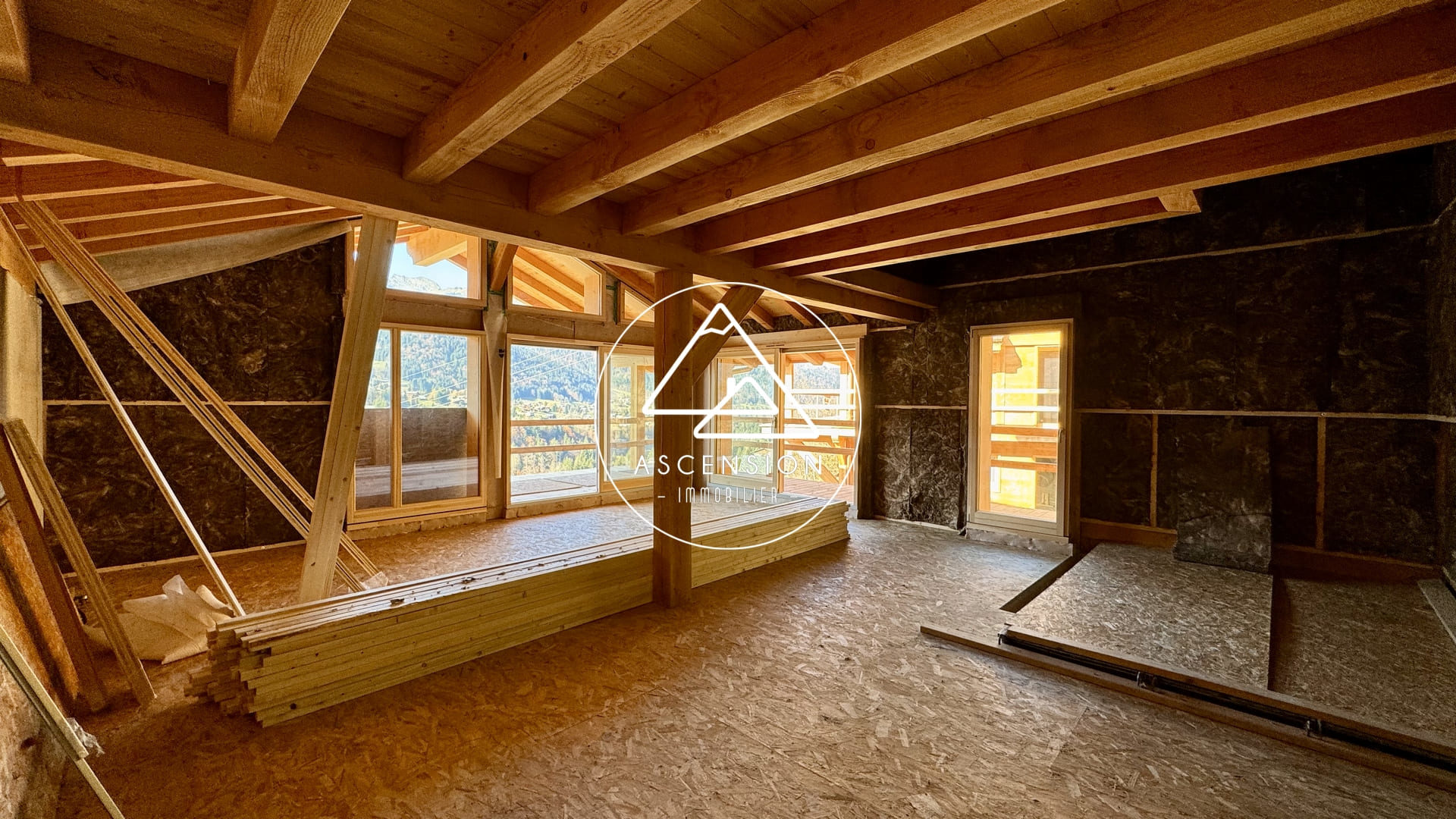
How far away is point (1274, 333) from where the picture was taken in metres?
4.52

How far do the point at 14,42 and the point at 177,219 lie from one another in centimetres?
266

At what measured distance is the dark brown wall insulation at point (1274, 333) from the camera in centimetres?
404

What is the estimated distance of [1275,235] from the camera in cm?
449

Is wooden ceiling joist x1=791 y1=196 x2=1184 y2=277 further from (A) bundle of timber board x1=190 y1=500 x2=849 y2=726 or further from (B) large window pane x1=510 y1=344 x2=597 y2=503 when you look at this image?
(B) large window pane x1=510 y1=344 x2=597 y2=503

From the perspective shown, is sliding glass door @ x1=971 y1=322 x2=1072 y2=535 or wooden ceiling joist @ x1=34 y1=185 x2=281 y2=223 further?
sliding glass door @ x1=971 y1=322 x2=1072 y2=535

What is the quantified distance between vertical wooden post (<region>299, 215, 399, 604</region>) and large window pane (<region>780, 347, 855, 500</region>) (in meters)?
4.77

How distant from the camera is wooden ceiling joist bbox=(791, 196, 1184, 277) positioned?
11.3 feet

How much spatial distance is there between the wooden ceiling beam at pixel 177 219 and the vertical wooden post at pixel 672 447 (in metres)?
2.24

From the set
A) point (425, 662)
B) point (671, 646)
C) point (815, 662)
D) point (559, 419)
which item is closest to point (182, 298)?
point (559, 419)

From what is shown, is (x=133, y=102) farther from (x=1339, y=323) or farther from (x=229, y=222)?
(x=1339, y=323)

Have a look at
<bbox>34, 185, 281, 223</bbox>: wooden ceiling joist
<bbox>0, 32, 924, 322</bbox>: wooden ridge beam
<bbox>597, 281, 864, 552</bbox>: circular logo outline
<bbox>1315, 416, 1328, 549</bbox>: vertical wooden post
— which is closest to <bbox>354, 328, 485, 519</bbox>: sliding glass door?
<bbox>597, 281, 864, 552</bbox>: circular logo outline

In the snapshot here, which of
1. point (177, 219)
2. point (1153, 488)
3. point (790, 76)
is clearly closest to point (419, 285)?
point (177, 219)

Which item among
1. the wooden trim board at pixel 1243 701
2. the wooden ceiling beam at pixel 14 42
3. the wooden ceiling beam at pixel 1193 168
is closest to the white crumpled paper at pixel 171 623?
the wooden ceiling beam at pixel 14 42

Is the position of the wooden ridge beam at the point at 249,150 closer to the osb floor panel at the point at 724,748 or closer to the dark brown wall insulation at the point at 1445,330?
the osb floor panel at the point at 724,748
